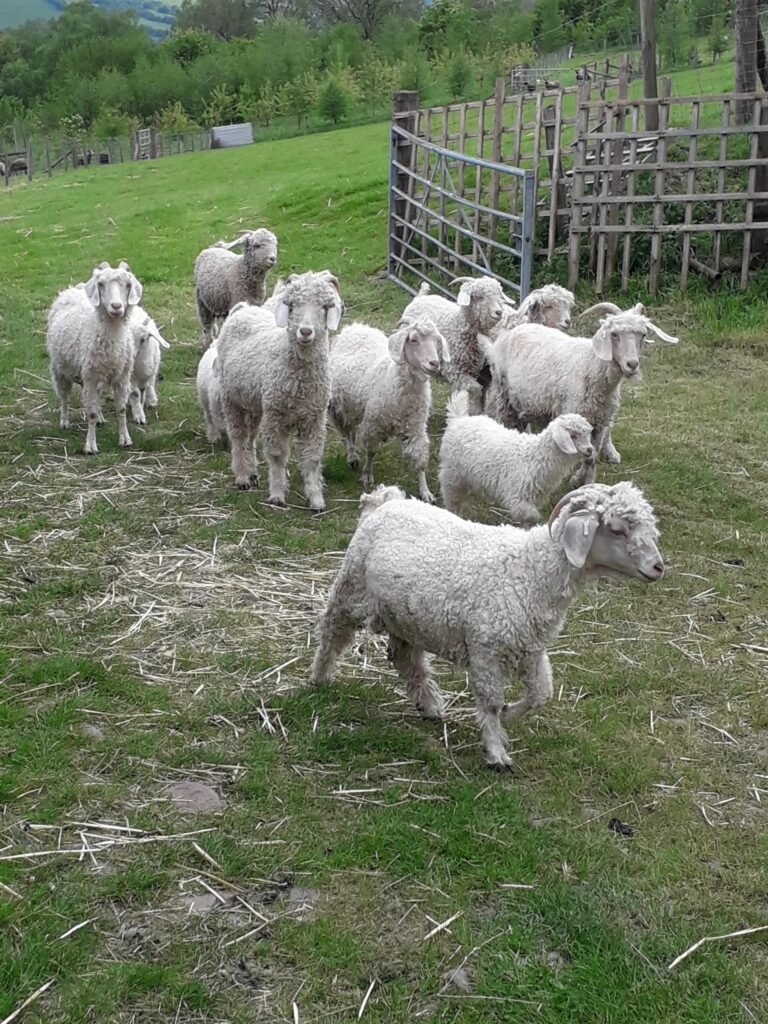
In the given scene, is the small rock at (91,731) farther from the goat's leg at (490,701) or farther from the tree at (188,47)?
the tree at (188,47)

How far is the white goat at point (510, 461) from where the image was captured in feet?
20.2

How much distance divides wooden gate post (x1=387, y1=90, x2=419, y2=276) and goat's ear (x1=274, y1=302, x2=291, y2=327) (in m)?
8.81

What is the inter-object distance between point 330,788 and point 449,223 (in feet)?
35.3

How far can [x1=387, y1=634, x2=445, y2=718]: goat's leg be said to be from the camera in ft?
15.9

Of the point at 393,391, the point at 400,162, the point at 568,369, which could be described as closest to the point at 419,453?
the point at 393,391

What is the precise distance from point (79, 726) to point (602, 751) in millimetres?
2229

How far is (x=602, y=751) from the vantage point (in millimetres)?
4598

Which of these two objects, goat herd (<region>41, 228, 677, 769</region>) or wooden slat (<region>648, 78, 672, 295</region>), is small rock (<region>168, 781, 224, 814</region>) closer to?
goat herd (<region>41, 228, 677, 769</region>)

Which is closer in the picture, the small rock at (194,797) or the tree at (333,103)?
the small rock at (194,797)

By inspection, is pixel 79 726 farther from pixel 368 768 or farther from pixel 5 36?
pixel 5 36

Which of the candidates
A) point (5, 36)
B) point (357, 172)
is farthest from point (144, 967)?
point (5, 36)

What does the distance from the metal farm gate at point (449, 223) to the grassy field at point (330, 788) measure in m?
5.70

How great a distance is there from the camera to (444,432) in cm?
818

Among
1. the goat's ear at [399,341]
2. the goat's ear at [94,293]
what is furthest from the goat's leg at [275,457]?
the goat's ear at [94,293]
